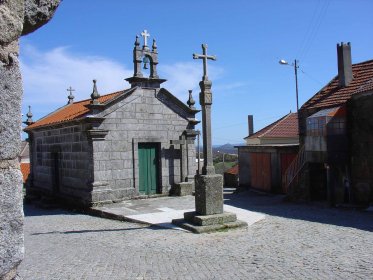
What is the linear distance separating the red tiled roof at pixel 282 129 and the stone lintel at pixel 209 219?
1834 cm

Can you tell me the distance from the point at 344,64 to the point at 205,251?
12.6 metres

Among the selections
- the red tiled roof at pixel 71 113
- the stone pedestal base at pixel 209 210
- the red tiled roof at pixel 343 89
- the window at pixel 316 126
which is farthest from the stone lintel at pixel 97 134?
the red tiled roof at pixel 343 89

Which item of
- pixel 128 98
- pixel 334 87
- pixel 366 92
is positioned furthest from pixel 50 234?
pixel 334 87

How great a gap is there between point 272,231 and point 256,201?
7.62m

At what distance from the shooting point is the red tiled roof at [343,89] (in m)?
15.3

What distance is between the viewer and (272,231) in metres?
9.29

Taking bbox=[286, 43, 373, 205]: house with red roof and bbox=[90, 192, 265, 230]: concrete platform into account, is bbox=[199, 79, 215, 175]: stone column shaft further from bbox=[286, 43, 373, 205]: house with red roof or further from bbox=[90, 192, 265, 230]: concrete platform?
bbox=[286, 43, 373, 205]: house with red roof

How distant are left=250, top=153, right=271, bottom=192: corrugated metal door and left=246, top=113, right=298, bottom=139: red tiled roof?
6.90 metres

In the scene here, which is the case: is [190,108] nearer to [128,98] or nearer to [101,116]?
[128,98]

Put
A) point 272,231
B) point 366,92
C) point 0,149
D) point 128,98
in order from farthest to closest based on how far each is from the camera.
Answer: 1. point 128,98
2. point 366,92
3. point 272,231
4. point 0,149

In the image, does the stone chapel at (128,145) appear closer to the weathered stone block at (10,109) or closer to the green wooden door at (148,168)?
the green wooden door at (148,168)

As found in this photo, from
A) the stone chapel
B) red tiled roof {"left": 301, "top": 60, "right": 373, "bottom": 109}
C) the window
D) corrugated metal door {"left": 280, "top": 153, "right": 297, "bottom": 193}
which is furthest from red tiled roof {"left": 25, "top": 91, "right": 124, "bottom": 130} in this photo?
red tiled roof {"left": 301, "top": 60, "right": 373, "bottom": 109}

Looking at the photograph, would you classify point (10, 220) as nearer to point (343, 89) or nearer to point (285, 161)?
point (343, 89)

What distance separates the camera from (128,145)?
1509cm
